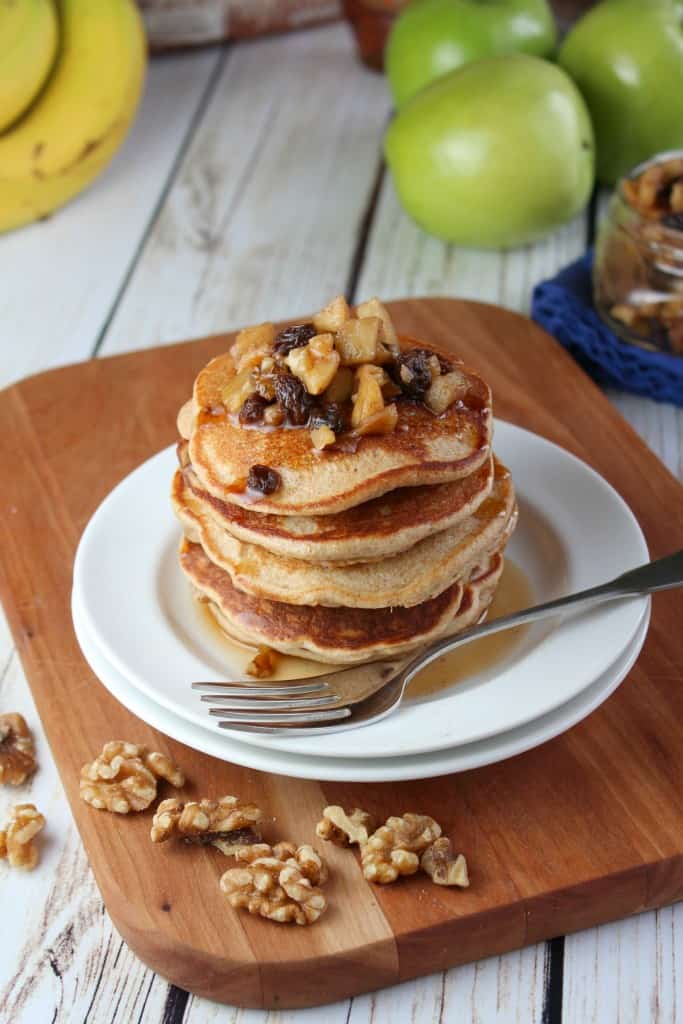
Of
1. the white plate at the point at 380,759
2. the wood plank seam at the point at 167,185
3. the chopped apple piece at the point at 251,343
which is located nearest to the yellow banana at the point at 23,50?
the wood plank seam at the point at 167,185

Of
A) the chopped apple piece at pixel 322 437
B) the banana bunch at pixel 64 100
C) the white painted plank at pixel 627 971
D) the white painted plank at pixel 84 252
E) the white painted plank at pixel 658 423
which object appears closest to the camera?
the white painted plank at pixel 627 971

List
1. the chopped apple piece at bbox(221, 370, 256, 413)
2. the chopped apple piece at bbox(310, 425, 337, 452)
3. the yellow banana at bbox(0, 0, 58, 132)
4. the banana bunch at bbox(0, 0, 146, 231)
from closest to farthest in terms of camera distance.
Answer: the chopped apple piece at bbox(310, 425, 337, 452)
the chopped apple piece at bbox(221, 370, 256, 413)
the yellow banana at bbox(0, 0, 58, 132)
the banana bunch at bbox(0, 0, 146, 231)

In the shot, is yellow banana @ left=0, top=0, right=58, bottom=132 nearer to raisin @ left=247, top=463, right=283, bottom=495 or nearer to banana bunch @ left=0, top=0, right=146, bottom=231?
banana bunch @ left=0, top=0, right=146, bottom=231

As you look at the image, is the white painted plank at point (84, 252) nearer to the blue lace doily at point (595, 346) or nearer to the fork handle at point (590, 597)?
the blue lace doily at point (595, 346)

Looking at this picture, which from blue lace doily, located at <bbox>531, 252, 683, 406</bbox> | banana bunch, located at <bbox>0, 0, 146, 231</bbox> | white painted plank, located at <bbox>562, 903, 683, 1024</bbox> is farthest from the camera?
banana bunch, located at <bbox>0, 0, 146, 231</bbox>

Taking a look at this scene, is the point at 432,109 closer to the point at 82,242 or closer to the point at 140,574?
the point at 82,242

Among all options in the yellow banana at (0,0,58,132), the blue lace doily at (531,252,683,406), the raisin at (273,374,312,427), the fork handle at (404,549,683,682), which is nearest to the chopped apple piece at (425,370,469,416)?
the raisin at (273,374,312,427)
